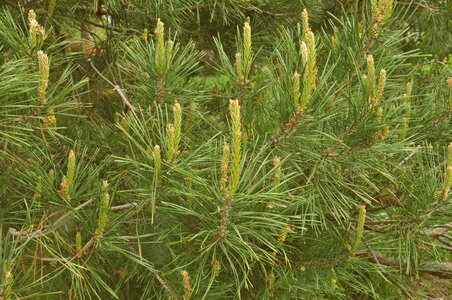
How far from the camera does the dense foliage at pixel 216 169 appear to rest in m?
1.13

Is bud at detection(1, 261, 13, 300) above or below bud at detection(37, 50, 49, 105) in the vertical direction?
below

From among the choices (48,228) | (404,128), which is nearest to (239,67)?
(404,128)

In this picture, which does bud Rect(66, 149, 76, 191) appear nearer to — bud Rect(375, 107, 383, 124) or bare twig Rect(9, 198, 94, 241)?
bare twig Rect(9, 198, 94, 241)

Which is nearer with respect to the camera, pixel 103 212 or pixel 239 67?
pixel 103 212

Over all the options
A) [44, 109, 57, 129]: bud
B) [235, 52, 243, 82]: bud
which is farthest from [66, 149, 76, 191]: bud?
[235, 52, 243, 82]: bud

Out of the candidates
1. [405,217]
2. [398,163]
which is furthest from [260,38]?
[405,217]

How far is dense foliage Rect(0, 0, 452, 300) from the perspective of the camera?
1133 millimetres

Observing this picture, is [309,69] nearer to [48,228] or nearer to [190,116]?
[190,116]

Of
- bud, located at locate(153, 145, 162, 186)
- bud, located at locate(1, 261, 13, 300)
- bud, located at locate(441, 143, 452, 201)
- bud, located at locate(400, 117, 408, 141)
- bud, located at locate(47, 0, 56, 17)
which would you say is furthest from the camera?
bud, located at locate(47, 0, 56, 17)

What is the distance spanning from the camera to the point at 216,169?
1.17 metres

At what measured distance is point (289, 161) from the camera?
1.31 metres

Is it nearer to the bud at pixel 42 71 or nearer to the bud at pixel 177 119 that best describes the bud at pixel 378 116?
the bud at pixel 177 119

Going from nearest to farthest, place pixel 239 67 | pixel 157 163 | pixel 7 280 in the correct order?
1. pixel 7 280
2. pixel 157 163
3. pixel 239 67

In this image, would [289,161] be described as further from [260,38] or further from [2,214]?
[260,38]
